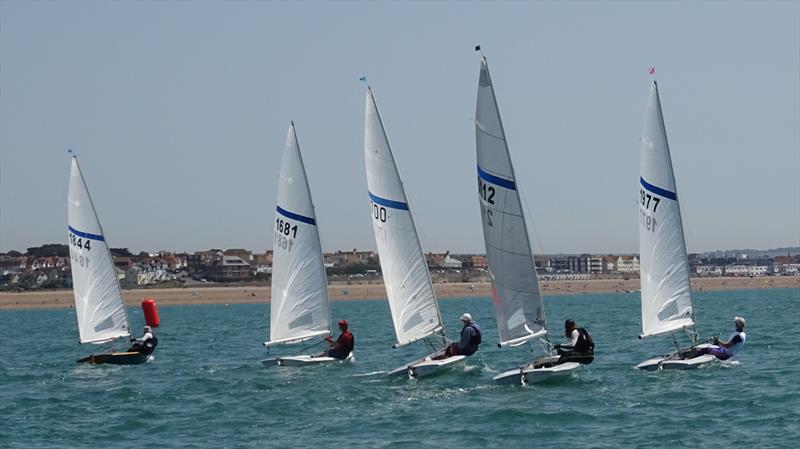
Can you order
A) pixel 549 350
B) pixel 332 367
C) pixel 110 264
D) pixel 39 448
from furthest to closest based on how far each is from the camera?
pixel 110 264
pixel 332 367
pixel 549 350
pixel 39 448

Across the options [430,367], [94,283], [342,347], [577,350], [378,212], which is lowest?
[430,367]

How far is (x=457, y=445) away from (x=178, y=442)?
16.4 ft

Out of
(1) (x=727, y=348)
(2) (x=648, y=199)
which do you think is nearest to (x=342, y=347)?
(2) (x=648, y=199)

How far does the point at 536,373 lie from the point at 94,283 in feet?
55.6

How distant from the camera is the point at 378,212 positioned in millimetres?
29375

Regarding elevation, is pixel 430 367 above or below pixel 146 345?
below

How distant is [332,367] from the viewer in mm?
30375

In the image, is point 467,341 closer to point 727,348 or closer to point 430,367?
point 430,367

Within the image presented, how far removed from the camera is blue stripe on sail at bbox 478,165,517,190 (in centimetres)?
2539

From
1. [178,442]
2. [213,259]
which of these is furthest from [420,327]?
[213,259]

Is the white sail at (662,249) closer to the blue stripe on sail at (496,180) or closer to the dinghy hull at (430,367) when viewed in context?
the blue stripe on sail at (496,180)

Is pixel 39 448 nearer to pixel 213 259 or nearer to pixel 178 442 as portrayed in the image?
pixel 178 442

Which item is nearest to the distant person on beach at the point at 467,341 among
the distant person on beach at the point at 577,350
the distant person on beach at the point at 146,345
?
the distant person on beach at the point at 577,350

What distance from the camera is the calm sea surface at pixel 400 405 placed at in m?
Result: 20.0
